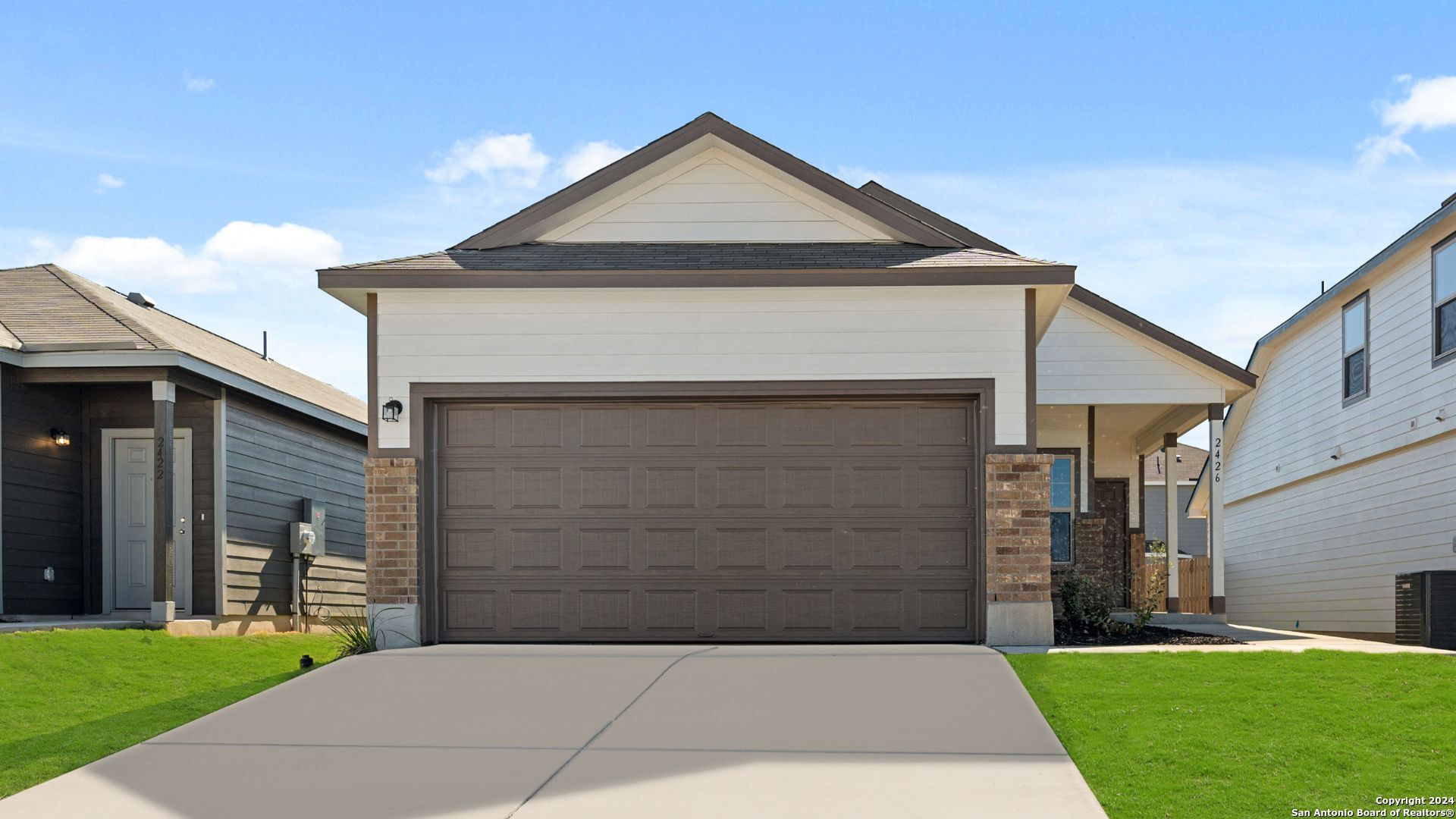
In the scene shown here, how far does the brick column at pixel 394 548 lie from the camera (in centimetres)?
1120

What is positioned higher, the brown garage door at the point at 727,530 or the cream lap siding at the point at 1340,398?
the cream lap siding at the point at 1340,398

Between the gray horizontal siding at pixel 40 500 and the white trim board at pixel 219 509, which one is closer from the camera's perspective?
the gray horizontal siding at pixel 40 500

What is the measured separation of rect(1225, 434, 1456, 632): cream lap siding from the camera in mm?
15375

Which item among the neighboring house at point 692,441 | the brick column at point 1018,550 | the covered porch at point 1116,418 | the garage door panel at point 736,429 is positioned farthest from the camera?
the covered porch at point 1116,418

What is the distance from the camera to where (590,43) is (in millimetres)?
14227

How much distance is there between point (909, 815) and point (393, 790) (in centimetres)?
263

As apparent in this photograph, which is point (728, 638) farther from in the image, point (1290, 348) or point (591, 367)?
point (1290, 348)

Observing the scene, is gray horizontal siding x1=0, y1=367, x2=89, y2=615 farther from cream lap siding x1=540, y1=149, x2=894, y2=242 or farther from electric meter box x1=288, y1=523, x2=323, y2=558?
cream lap siding x1=540, y1=149, x2=894, y2=242

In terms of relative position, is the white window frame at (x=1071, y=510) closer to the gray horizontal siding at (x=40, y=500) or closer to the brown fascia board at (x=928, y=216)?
the brown fascia board at (x=928, y=216)

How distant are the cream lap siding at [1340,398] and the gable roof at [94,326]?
14.1 meters

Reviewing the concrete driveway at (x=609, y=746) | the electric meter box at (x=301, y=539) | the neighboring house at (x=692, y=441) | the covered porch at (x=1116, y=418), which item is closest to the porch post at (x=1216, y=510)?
the covered porch at (x=1116, y=418)

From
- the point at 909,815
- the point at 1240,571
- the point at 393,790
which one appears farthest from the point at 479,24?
the point at 1240,571

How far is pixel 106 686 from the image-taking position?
403 inches

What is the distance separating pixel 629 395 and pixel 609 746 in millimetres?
4458
